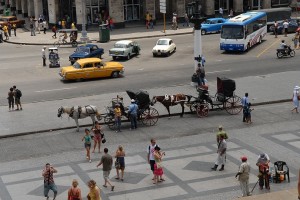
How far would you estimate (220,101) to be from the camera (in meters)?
31.4

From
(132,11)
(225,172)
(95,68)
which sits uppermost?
(132,11)

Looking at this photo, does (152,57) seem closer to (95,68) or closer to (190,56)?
(190,56)

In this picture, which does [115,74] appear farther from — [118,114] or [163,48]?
[118,114]

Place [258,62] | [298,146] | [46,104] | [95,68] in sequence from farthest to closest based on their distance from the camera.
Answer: [258,62] < [95,68] < [46,104] < [298,146]

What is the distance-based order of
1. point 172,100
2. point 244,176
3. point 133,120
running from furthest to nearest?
point 172,100 → point 133,120 → point 244,176

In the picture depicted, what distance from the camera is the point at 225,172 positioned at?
900 inches

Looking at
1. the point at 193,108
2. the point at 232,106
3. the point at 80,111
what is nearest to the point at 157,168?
the point at 80,111

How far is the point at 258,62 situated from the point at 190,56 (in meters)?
6.28

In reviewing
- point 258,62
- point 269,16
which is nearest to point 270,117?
point 258,62

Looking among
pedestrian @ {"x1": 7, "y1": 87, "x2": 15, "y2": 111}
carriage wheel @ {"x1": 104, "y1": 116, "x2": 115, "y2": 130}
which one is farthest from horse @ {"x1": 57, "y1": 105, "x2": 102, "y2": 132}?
pedestrian @ {"x1": 7, "y1": 87, "x2": 15, "y2": 111}

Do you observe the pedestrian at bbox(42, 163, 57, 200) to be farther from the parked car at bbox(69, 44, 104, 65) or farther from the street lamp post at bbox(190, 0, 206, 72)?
the parked car at bbox(69, 44, 104, 65)

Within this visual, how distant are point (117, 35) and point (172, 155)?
4037 cm

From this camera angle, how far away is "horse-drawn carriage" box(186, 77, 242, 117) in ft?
101

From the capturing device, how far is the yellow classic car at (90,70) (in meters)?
41.0
